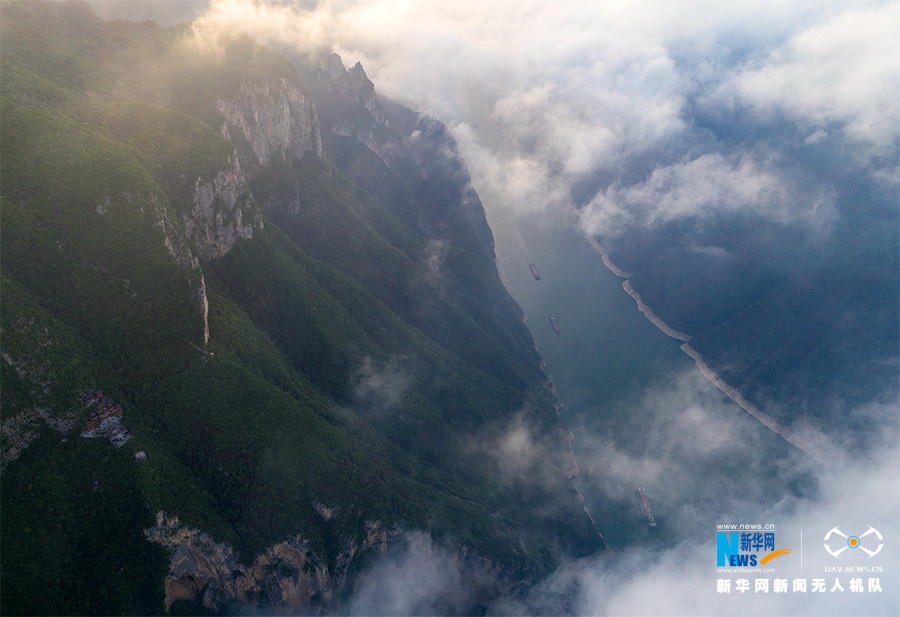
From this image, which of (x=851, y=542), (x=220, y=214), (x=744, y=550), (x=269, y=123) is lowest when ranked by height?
(x=744, y=550)

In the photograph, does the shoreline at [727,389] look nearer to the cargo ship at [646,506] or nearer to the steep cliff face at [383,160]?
the cargo ship at [646,506]

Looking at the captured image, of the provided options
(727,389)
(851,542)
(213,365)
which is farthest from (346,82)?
(851,542)

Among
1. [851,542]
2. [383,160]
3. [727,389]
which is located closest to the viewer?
[851,542]

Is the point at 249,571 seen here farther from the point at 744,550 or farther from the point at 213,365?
the point at 744,550

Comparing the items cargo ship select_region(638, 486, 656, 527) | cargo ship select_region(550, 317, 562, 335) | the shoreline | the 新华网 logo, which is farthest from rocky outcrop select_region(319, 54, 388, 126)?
the 新华网 logo

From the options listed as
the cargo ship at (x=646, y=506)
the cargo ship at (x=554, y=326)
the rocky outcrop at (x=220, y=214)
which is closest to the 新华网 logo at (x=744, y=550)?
the cargo ship at (x=646, y=506)

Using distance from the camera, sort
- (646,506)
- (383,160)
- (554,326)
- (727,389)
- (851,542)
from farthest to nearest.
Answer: (554,326) < (383,160) < (727,389) < (646,506) < (851,542)

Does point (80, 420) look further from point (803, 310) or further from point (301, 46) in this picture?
point (803, 310)
